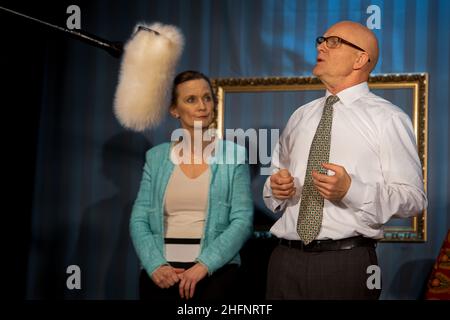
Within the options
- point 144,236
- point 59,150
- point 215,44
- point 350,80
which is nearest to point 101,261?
point 59,150

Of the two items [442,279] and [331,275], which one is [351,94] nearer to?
[331,275]

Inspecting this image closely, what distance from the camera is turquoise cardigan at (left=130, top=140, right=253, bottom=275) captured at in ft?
7.85

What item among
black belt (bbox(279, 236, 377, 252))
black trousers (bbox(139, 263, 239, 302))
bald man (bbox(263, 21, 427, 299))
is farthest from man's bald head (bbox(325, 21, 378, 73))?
black trousers (bbox(139, 263, 239, 302))

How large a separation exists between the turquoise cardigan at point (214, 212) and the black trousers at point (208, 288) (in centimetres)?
4

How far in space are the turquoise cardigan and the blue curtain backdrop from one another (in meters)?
0.63

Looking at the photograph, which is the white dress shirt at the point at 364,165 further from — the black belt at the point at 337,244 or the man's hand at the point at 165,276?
the man's hand at the point at 165,276

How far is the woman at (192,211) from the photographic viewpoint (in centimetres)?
238

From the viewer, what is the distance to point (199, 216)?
96.2 inches

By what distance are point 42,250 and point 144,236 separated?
3.40 feet

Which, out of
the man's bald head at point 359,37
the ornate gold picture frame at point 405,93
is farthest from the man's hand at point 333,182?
the ornate gold picture frame at point 405,93

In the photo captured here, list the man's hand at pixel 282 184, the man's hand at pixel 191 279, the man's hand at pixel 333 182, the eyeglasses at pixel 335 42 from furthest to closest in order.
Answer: the man's hand at pixel 191 279, the eyeglasses at pixel 335 42, the man's hand at pixel 282 184, the man's hand at pixel 333 182

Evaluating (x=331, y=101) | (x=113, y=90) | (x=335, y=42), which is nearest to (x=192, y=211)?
(x=331, y=101)

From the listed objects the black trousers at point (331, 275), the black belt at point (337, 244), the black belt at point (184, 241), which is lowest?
the black trousers at point (331, 275)
